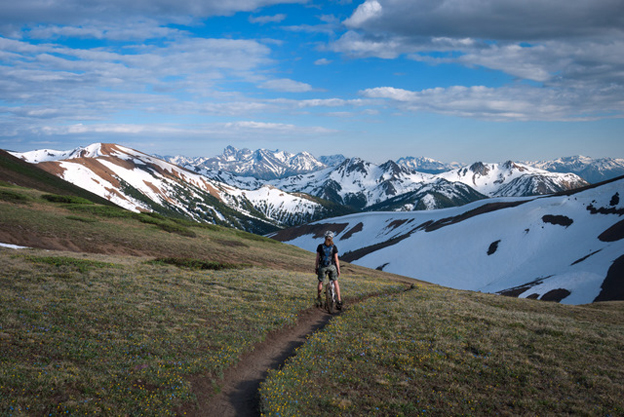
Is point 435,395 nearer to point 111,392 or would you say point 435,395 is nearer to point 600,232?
point 111,392

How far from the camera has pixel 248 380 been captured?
12289 millimetres

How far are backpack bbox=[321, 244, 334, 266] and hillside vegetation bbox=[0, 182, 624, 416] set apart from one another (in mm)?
3123

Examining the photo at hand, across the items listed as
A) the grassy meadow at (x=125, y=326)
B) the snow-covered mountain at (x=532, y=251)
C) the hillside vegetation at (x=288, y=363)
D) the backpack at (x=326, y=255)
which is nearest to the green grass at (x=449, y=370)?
the hillside vegetation at (x=288, y=363)

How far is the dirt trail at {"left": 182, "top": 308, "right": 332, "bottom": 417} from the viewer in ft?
34.1

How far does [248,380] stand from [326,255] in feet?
28.3

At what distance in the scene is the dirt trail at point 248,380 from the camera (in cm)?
1041

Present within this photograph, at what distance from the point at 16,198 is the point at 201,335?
186 ft

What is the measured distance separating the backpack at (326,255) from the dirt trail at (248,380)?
135 inches

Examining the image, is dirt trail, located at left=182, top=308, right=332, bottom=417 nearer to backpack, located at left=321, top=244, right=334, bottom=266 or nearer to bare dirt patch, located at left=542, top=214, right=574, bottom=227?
backpack, located at left=321, top=244, right=334, bottom=266

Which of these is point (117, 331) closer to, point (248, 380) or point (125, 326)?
point (125, 326)

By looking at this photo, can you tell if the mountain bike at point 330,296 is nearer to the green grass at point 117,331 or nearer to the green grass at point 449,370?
the green grass at point 117,331

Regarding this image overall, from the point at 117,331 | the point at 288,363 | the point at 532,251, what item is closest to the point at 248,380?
the point at 288,363

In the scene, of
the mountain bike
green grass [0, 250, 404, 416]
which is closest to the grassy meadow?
green grass [0, 250, 404, 416]

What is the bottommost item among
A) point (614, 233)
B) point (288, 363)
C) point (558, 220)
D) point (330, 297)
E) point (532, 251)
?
point (532, 251)
